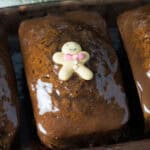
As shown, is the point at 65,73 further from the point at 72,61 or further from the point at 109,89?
the point at 109,89

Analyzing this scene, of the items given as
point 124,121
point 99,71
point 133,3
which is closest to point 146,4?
point 133,3

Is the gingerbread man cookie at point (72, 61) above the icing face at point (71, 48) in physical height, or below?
below

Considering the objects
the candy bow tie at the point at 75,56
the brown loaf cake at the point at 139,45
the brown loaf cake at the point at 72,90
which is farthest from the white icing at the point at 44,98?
the brown loaf cake at the point at 139,45

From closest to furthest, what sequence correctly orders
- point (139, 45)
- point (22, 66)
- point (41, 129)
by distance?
point (41, 129), point (139, 45), point (22, 66)

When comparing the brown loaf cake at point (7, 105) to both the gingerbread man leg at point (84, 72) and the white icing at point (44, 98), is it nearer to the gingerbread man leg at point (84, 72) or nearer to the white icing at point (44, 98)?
the white icing at point (44, 98)

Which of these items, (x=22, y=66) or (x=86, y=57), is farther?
(x=22, y=66)

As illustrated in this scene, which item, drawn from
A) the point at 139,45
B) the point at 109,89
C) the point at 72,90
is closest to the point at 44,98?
the point at 72,90

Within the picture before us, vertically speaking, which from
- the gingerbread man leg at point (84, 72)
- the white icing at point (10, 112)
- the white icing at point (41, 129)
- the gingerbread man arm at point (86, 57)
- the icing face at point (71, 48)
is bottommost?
the white icing at point (41, 129)
